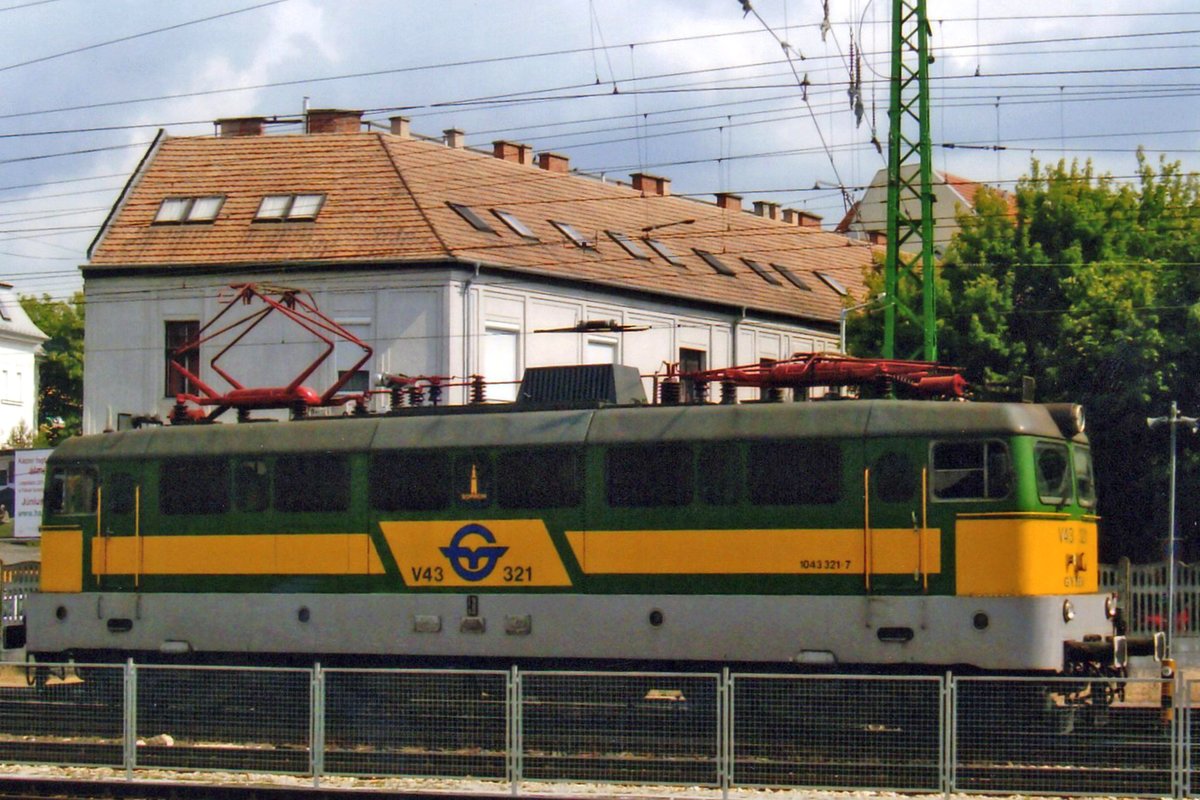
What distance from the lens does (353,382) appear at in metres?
42.1

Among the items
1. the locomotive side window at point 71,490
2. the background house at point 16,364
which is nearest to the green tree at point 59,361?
the background house at point 16,364

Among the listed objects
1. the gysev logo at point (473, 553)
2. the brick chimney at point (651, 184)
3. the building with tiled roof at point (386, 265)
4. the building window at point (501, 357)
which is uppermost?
the brick chimney at point (651, 184)

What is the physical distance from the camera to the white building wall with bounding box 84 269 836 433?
135 ft

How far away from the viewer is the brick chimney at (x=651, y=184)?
2181 inches

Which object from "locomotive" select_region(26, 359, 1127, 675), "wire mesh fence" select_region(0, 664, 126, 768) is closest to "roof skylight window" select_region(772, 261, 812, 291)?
"locomotive" select_region(26, 359, 1127, 675)

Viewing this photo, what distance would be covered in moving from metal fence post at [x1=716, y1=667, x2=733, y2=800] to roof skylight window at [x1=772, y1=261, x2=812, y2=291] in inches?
1491

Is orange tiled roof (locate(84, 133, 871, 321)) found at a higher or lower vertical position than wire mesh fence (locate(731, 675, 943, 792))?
higher

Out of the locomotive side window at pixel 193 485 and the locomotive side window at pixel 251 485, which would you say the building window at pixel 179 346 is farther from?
the locomotive side window at pixel 251 485

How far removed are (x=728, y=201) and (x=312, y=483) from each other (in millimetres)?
39575

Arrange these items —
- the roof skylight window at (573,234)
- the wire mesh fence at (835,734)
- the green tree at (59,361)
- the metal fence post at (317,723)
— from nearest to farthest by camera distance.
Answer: the wire mesh fence at (835,734) < the metal fence post at (317,723) < the roof skylight window at (573,234) < the green tree at (59,361)

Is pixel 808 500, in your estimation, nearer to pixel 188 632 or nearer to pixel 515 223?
pixel 188 632

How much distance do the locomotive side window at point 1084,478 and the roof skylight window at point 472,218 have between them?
79.8ft

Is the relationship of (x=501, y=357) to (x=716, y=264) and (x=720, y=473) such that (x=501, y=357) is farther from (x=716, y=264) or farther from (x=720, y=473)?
(x=720, y=473)

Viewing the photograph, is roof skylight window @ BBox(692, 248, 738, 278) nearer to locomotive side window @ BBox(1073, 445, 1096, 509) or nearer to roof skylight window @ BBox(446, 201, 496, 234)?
roof skylight window @ BBox(446, 201, 496, 234)
